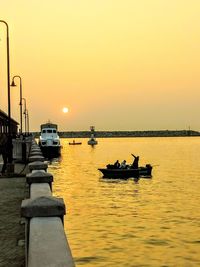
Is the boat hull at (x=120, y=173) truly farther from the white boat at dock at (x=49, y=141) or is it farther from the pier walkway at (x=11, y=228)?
the pier walkway at (x=11, y=228)

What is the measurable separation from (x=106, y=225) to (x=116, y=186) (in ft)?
74.8

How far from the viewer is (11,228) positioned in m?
11.1

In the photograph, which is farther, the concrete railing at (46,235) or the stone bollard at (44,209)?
the stone bollard at (44,209)

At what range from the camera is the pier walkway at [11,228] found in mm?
8547

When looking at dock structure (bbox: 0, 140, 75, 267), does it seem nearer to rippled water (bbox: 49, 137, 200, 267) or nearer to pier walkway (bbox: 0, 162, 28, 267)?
pier walkway (bbox: 0, 162, 28, 267)

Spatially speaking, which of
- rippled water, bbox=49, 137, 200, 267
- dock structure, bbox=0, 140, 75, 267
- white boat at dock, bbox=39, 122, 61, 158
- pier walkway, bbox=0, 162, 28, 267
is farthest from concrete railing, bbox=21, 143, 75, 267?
white boat at dock, bbox=39, 122, 61, 158

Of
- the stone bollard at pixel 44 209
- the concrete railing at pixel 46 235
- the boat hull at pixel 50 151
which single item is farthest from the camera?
the boat hull at pixel 50 151

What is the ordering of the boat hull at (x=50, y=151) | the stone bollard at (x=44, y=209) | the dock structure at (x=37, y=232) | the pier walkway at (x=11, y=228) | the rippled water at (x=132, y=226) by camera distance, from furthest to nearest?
the boat hull at (x=50, y=151) < the rippled water at (x=132, y=226) < the pier walkway at (x=11, y=228) < the stone bollard at (x=44, y=209) < the dock structure at (x=37, y=232)

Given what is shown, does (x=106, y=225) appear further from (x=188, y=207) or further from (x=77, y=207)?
(x=188, y=207)

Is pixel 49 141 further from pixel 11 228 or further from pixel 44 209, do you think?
pixel 44 209

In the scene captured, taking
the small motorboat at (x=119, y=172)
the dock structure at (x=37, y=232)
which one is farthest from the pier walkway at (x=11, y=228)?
the small motorboat at (x=119, y=172)

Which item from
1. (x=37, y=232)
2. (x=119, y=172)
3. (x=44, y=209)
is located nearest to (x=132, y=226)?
(x=44, y=209)

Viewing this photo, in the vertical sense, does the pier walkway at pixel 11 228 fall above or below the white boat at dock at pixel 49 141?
below

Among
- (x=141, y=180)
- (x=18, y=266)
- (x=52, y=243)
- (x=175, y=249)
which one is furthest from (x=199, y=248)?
(x=141, y=180)
